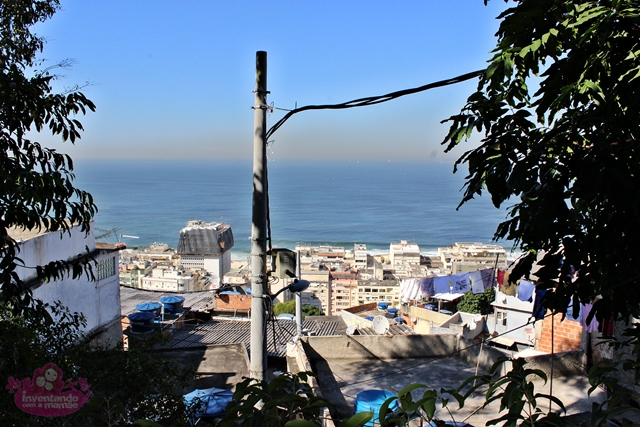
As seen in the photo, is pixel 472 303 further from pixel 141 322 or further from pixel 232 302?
pixel 141 322

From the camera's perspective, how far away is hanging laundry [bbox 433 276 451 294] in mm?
20078

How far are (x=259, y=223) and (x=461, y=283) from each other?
55.6 ft

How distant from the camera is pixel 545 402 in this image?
6.07m

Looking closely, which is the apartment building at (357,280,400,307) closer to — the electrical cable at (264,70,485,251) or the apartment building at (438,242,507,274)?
the apartment building at (438,242,507,274)

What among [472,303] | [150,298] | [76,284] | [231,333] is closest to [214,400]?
[76,284]

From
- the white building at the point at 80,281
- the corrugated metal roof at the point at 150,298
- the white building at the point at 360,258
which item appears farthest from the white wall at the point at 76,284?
the white building at the point at 360,258

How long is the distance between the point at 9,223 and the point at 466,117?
2.73 m

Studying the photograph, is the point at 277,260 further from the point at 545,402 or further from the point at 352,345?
the point at 352,345

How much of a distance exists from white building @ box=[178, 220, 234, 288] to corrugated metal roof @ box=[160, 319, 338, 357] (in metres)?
47.3

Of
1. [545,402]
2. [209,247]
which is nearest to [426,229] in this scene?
[209,247]

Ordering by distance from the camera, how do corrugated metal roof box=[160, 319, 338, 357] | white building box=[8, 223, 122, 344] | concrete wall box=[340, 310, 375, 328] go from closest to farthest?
white building box=[8, 223, 122, 344] < corrugated metal roof box=[160, 319, 338, 357] < concrete wall box=[340, 310, 375, 328]

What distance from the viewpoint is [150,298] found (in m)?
22.8

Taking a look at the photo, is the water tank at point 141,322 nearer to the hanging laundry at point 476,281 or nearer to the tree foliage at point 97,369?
the tree foliage at point 97,369

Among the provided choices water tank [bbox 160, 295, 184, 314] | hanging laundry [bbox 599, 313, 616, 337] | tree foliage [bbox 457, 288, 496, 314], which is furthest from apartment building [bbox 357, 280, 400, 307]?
hanging laundry [bbox 599, 313, 616, 337]
